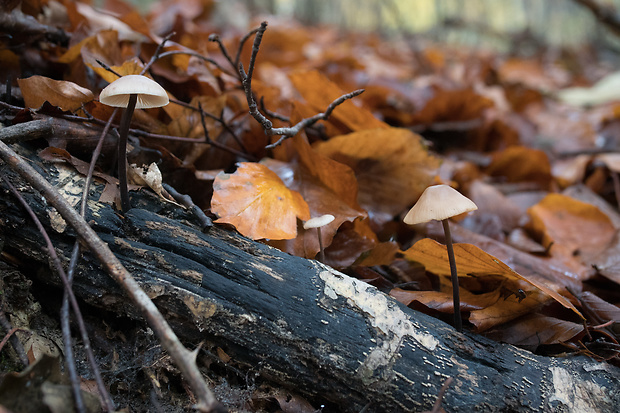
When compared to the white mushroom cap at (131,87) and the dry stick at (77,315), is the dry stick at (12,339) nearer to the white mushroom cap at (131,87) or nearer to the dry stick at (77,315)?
the dry stick at (77,315)

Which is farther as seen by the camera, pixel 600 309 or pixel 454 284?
pixel 600 309

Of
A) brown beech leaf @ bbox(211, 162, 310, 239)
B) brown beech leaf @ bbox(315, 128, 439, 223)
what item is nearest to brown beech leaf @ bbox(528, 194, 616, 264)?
brown beech leaf @ bbox(315, 128, 439, 223)

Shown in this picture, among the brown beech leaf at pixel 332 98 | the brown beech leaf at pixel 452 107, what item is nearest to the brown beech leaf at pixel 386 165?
the brown beech leaf at pixel 332 98

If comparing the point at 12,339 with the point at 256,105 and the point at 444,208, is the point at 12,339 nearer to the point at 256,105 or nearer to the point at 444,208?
the point at 256,105

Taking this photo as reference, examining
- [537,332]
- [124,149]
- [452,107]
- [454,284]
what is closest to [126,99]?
[124,149]

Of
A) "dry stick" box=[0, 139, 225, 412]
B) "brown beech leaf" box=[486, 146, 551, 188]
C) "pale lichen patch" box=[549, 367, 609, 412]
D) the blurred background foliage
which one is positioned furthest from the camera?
the blurred background foliage

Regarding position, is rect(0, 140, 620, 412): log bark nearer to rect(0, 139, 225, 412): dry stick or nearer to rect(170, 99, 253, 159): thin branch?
rect(0, 139, 225, 412): dry stick

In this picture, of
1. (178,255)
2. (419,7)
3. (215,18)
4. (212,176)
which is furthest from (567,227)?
(419,7)
